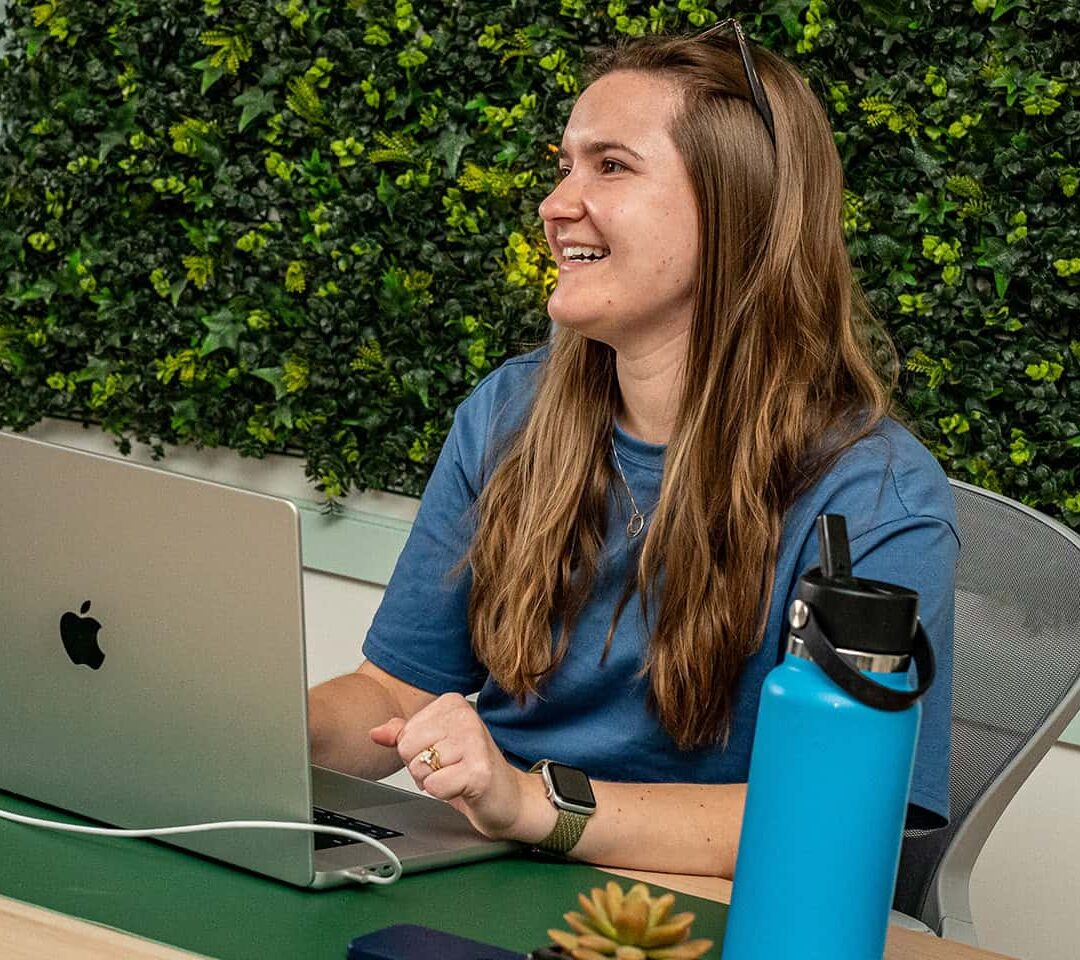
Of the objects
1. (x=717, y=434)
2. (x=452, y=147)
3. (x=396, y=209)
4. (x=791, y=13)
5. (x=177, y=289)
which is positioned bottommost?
(x=177, y=289)

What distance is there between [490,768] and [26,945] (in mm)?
346

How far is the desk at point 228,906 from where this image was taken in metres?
0.87

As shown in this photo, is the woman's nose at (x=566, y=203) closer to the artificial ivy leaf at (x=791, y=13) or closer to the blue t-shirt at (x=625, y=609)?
the blue t-shirt at (x=625, y=609)

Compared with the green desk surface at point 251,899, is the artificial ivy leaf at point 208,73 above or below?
above

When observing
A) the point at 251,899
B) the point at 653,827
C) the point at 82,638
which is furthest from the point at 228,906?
the point at 653,827

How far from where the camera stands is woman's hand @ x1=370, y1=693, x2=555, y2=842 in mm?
1067

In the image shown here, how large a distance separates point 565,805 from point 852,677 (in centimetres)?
42

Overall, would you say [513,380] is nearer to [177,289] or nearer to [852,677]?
[852,677]

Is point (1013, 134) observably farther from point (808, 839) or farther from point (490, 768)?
point (808, 839)

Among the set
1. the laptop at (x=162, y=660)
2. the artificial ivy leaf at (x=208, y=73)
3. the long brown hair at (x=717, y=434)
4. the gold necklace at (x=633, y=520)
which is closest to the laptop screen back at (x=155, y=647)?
the laptop at (x=162, y=660)

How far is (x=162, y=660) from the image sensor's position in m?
1.00

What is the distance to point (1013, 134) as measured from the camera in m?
2.15

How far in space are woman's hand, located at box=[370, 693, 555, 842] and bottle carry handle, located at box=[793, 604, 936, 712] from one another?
14.2 inches

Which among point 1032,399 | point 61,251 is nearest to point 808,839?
point 1032,399
